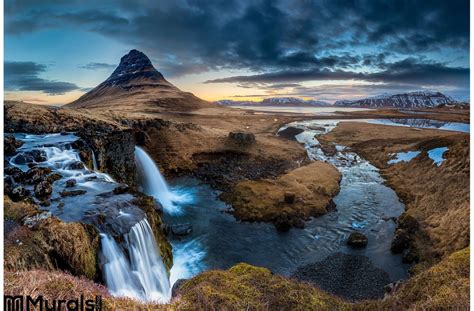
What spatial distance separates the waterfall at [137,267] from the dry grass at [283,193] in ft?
32.2

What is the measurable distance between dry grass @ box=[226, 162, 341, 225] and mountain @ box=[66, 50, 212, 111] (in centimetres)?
5275

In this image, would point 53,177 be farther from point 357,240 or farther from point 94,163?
point 357,240

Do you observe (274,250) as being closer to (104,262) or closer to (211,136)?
(104,262)

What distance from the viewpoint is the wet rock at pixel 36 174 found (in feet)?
50.1

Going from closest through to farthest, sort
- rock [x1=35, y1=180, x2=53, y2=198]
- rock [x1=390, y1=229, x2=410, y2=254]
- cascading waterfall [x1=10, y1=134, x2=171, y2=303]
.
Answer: cascading waterfall [x1=10, y1=134, x2=171, y2=303], rock [x1=35, y1=180, x2=53, y2=198], rock [x1=390, y1=229, x2=410, y2=254]

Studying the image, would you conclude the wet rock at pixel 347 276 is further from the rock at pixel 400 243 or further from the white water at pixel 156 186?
the white water at pixel 156 186

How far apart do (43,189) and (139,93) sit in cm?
9206

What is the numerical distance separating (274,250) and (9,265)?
13380mm

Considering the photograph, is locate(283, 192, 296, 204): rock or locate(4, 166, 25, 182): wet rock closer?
locate(4, 166, 25, 182): wet rock

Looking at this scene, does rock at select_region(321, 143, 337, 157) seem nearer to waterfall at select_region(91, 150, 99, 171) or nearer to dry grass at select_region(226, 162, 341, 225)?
dry grass at select_region(226, 162, 341, 225)

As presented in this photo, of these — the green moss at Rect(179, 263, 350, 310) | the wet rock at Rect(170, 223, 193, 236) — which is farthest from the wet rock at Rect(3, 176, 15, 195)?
the green moss at Rect(179, 263, 350, 310)

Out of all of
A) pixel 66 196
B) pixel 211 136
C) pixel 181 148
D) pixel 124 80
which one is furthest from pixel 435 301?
pixel 124 80

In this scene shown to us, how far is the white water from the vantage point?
24734 millimetres

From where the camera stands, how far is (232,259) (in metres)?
17.2
